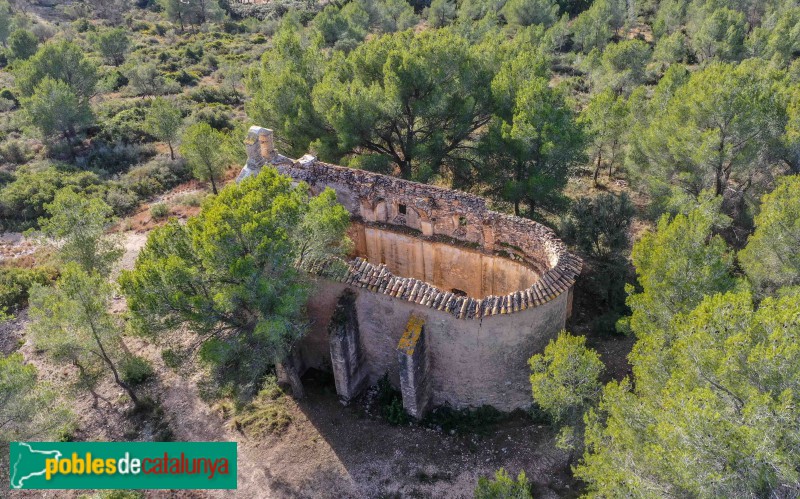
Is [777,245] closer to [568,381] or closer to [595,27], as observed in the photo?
[568,381]

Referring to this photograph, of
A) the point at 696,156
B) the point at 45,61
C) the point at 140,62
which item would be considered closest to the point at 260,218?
the point at 696,156

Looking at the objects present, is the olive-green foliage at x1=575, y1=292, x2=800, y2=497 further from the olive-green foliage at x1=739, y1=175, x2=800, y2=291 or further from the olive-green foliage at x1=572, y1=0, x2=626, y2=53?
the olive-green foliage at x1=572, y1=0, x2=626, y2=53

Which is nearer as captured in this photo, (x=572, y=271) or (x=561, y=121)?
(x=572, y=271)

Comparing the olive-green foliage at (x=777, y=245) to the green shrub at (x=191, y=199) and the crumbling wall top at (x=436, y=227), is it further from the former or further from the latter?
the green shrub at (x=191, y=199)

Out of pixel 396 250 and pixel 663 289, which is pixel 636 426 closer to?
pixel 663 289

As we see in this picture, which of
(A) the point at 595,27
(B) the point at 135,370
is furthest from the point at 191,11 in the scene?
(B) the point at 135,370
